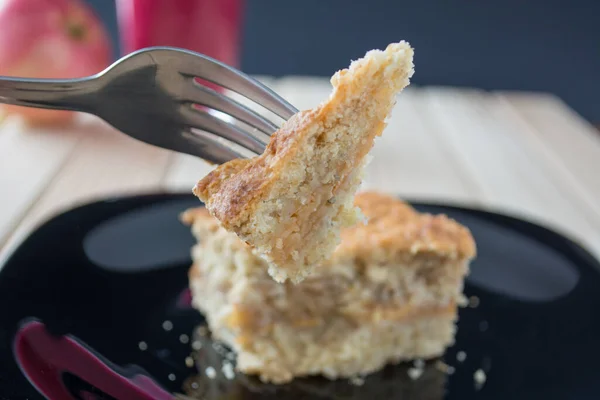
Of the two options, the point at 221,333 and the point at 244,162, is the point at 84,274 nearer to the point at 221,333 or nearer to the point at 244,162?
the point at 221,333

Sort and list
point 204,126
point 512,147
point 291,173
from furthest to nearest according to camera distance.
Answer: point 512,147, point 204,126, point 291,173

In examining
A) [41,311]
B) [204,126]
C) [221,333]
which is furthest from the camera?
[221,333]

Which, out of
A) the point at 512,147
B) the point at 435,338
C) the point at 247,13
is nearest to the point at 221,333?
the point at 435,338

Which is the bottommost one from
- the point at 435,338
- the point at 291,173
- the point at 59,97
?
the point at 435,338

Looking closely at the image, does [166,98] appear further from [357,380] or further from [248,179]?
[357,380]

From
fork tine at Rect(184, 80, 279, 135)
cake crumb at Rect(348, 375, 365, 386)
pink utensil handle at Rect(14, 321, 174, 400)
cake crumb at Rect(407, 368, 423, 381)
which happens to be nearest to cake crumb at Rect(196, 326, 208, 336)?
pink utensil handle at Rect(14, 321, 174, 400)

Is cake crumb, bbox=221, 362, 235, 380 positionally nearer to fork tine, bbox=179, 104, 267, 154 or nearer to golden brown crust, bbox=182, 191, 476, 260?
golden brown crust, bbox=182, 191, 476, 260

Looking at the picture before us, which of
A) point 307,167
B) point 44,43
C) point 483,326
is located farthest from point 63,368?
point 44,43
